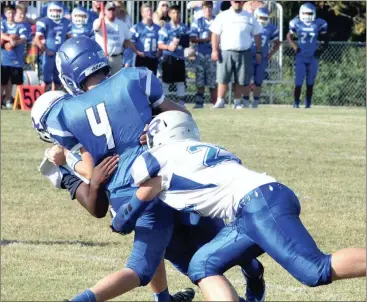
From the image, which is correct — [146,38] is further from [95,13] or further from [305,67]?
[305,67]

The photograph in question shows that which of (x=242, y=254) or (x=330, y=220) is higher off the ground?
(x=242, y=254)

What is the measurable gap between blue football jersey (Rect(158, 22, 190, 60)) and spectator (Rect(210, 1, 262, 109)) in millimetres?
1007

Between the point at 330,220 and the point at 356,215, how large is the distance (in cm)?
34

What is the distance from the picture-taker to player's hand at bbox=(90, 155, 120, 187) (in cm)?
554

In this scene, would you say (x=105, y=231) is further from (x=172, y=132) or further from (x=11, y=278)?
(x=172, y=132)

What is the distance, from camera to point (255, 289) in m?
5.89

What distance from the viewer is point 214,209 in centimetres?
508

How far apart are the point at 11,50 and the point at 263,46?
4645 mm

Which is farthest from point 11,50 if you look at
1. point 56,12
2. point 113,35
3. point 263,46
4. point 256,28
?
point 263,46

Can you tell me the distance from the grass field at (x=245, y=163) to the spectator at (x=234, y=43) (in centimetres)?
147

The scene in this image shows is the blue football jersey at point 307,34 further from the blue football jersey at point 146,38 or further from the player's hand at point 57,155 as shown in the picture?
the player's hand at point 57,155

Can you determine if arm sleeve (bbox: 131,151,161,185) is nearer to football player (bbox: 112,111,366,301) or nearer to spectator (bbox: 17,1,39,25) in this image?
football player (bbox: 112,111,366,301)

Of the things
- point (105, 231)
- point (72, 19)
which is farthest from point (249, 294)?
point (72, 19)

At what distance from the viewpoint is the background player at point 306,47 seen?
20.0m
